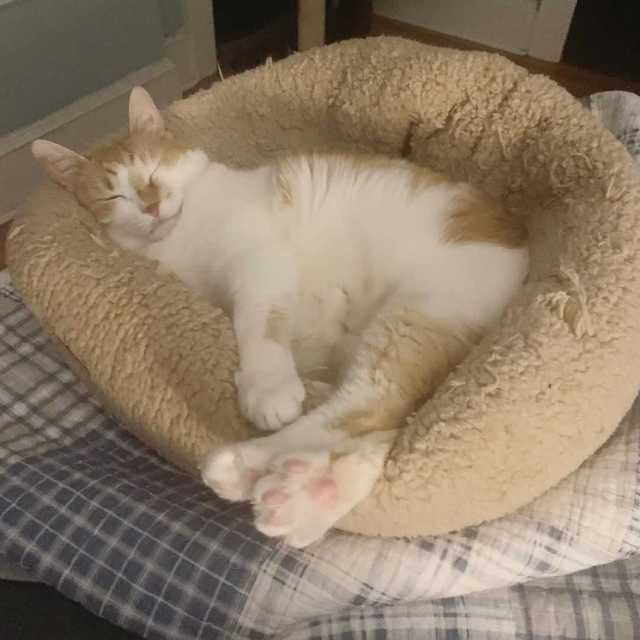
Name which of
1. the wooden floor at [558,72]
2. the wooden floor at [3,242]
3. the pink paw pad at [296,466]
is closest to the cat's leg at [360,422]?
the pink paw pad at [296,466]

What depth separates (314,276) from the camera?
1149 mm

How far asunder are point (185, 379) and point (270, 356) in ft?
0.40

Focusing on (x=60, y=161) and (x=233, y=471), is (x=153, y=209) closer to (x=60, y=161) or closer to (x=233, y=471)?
(x=60, y=161)

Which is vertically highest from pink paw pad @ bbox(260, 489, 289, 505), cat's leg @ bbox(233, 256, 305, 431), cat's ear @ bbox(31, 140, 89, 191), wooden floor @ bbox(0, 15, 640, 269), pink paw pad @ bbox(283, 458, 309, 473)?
pink paw pad @ bbox(283, 458, 309, 473)

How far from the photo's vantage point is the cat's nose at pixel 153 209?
3.97ft

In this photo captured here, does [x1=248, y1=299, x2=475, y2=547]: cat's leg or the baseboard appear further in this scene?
the baseboard

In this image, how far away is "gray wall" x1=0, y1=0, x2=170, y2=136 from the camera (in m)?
1.91

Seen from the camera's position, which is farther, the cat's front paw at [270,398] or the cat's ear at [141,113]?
the cat's ear at [141,113]

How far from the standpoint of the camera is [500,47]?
2.69 metres

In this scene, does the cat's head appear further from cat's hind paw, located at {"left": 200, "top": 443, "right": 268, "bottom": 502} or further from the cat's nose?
cat's hind paw, located at {"left": 200, "top": 443, "right": 268, "bottom": 502}

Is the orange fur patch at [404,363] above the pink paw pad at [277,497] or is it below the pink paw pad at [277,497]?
below

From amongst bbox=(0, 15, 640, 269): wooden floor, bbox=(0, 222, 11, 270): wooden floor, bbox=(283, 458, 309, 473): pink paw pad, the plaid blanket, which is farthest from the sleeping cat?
bbox=(0, 15, 640, 269): wooden floor

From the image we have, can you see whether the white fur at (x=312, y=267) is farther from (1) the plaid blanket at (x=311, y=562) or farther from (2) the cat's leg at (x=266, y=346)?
(1) the plaid blanket at (x=311, y=562)

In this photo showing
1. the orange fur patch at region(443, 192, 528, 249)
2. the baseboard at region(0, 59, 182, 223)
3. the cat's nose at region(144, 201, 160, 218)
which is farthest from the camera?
the baseboard at region(0, 59, 182, 223)
